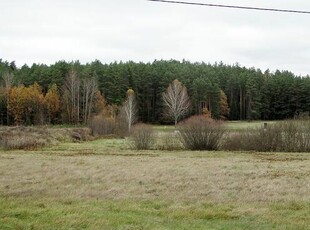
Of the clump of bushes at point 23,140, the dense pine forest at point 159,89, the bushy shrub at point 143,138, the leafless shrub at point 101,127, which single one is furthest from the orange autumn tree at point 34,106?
the bushy shrub at point 143,138

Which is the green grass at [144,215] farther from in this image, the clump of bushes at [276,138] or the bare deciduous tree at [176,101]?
the bare deciduous tree at [176,101]

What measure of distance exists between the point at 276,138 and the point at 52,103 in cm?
5680

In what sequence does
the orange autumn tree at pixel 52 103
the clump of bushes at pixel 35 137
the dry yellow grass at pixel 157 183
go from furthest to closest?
the orange autumn tree at pixel 52 103 → the clump of bushes at pixel 35 137 → the dry yellow grass at pixel 157 183

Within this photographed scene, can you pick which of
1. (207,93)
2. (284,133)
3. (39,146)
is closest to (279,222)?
(284,133)

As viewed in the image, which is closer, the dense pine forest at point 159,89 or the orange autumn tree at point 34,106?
the orange autumn tree at point 34,106

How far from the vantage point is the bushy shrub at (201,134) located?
3544cm

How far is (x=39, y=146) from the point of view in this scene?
3859 cm

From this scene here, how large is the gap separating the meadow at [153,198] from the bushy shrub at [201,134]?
52.4 feet

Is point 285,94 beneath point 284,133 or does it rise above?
above

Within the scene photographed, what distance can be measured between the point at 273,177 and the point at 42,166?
10.5m

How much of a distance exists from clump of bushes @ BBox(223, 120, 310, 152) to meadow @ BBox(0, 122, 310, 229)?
16.3m

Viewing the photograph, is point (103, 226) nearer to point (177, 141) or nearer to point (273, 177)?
point (273, 177)

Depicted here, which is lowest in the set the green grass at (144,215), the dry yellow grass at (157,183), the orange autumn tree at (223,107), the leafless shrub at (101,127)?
the dry yellow grass at (157,183)

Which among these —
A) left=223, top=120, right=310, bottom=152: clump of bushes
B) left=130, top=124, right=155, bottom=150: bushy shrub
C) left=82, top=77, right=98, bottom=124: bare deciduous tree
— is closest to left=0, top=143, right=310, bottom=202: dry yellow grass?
left=223, top=120, right=310, bottom=152: clump of bushes
